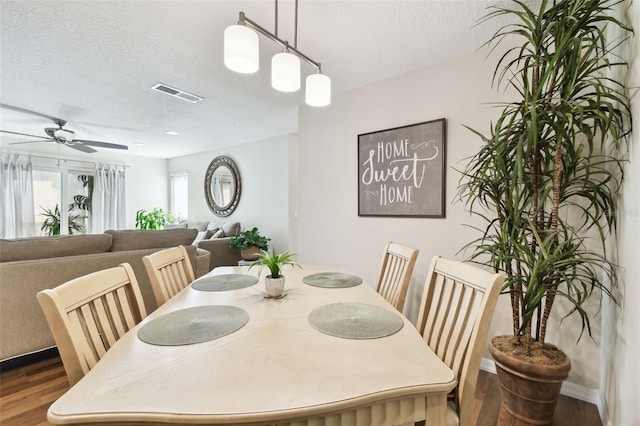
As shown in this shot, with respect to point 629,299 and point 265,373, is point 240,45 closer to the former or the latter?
point 265,373

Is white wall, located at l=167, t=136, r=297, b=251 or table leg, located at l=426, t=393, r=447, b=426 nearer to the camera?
table leg, located at l=426, t=393, r=447, b=426

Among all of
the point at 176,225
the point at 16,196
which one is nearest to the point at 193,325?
the point at 176,225

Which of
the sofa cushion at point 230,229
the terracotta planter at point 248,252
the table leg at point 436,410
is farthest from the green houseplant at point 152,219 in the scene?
the table leg at point 436,410

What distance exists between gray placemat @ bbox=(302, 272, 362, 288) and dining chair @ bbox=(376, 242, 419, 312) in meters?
0.21

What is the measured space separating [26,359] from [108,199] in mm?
4494

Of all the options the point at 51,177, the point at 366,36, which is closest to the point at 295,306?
the point at 366,36

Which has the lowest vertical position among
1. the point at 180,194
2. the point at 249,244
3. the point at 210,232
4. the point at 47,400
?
the point at 47,400

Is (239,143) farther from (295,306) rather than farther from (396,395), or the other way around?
(396,395)

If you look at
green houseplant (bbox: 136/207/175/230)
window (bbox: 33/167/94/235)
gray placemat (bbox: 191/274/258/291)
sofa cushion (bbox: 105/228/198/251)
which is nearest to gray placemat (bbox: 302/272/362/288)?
gray placemat (bbox: 191/274/258/291)

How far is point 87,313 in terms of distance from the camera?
3.02 feet

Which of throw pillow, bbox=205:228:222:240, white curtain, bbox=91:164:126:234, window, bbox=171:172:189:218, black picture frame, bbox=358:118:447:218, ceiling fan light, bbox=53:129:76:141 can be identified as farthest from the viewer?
window, bbox=171:172:189:218

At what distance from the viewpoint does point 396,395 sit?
684 millimetres

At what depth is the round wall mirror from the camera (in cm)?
532

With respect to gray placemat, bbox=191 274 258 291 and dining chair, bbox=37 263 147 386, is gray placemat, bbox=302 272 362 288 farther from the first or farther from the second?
dining chair, bbox=37 263 147 386
